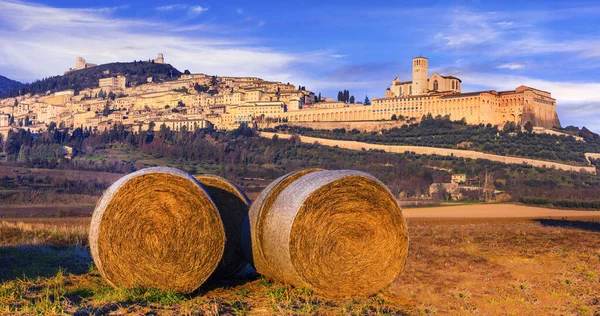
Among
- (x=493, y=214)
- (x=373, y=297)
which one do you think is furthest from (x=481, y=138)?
(x=373, y=297)

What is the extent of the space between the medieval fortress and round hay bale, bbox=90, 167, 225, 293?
88.0 m

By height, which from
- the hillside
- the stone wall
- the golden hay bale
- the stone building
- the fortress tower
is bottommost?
the golden hay bale

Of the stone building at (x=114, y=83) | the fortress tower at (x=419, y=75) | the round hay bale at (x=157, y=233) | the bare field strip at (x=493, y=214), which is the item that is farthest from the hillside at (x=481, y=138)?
the stone building at (x=114, y=83)

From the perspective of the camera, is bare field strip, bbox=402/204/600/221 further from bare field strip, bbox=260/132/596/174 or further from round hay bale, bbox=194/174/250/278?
bare field strip, bbox=260/132/596/174

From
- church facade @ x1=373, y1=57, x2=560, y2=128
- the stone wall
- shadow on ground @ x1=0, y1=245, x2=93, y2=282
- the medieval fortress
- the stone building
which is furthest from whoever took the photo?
the stone building

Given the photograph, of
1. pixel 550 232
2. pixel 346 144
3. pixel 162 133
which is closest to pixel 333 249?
pixel 550 232

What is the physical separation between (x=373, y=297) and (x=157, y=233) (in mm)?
3018

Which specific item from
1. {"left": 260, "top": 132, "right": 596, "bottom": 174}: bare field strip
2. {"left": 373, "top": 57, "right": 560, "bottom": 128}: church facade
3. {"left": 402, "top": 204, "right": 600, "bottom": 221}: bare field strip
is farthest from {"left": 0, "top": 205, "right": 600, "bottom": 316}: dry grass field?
{"left": 373, "top": 57, "right": 560, "bottom": 128}: church facade

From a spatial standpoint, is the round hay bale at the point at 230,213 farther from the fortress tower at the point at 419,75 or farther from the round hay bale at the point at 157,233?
the fortress tower at the point at 419,75

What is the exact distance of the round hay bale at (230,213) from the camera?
32.1 feet

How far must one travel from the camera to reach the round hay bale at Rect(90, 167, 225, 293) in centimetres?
823

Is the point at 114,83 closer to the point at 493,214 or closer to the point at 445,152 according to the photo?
the point at 445,152

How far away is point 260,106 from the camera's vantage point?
4579 inches

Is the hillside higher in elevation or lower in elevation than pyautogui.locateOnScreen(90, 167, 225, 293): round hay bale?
higher
